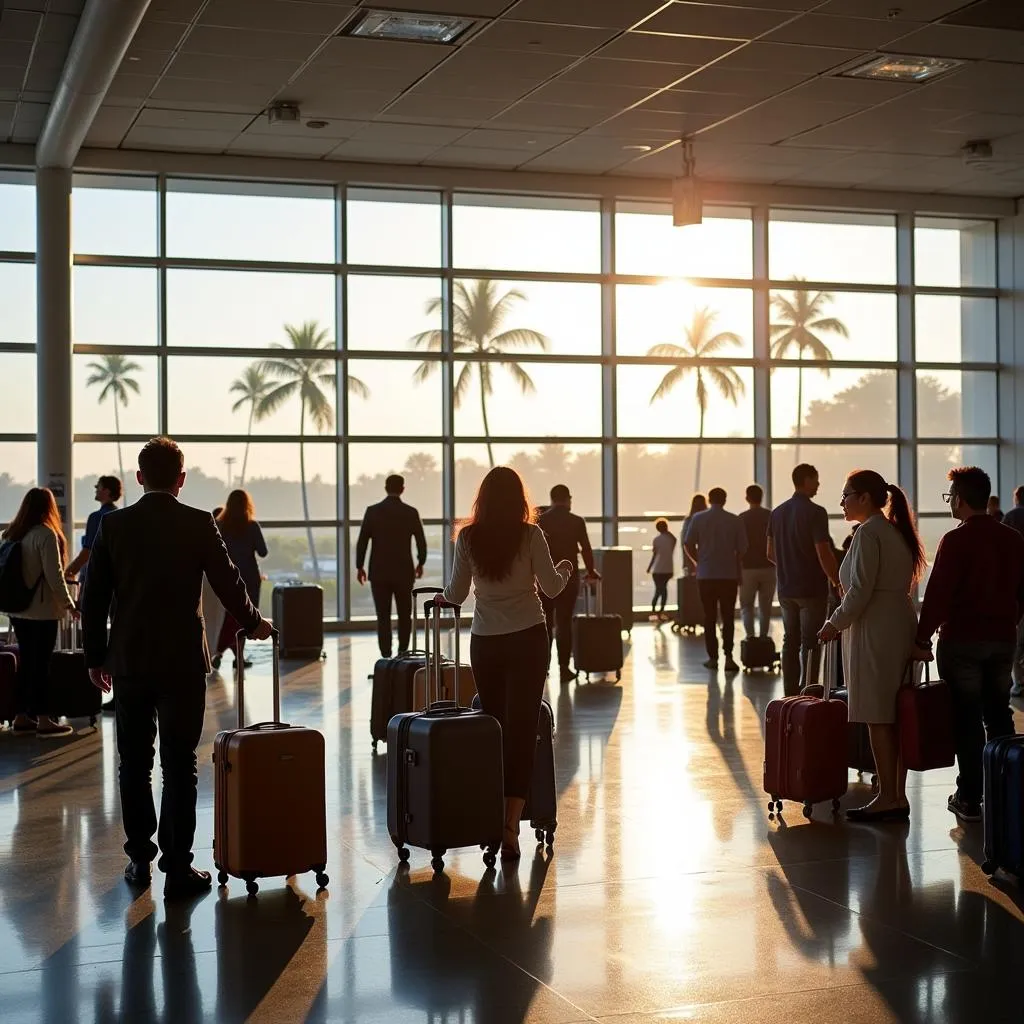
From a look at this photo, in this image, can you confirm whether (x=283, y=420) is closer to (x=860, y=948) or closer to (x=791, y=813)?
(x=791, y=813)

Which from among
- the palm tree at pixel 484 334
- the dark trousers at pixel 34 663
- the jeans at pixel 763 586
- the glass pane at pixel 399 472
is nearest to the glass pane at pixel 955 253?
the palm tree at pixel 484 334

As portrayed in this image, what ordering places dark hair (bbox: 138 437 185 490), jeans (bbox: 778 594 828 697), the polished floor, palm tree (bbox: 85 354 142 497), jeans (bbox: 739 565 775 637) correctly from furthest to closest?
1. palm tree (bbox: 85 354 142 497)
2. jeans (bbox: 739 565 775 637)
3. jeans (bbox: 778 594 828 697)
4. dark hair (bbox: 138 437 185 490)
5. the polished floor

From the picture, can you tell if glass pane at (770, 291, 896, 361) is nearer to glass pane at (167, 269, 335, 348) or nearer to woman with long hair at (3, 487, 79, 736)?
glass pane at (167, 269, 335, 348)

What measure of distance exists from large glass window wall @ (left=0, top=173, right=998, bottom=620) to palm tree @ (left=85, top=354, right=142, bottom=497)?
0.04 metres

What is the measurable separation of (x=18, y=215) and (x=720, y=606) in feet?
30.8

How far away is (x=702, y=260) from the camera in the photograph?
20.4 metres

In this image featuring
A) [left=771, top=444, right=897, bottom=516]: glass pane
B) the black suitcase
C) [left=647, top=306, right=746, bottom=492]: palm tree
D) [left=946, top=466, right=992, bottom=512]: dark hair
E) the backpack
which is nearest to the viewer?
[left=946, top=466, right=992, bottom=512]: dark hair

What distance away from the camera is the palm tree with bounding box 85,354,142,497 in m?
17.6

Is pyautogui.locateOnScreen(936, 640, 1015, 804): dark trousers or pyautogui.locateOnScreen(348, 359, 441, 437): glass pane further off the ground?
pyautogui.locateOnScreen(348, 359, 441, 437): glass pane

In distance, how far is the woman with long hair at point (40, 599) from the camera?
940 cm

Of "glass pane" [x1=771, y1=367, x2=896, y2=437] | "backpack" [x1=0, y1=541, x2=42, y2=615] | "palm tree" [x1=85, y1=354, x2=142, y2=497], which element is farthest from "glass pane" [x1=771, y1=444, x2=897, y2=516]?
"backpack" [x1=0, y1=541, x2=42, y2=615]

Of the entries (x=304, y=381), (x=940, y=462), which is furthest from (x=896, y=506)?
(x=940, y=462)

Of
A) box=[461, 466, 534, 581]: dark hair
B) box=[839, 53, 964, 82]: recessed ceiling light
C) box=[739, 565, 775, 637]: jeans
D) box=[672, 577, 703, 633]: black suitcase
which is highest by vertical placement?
box=[839, 53, 964, 82]: recessed ceiling light

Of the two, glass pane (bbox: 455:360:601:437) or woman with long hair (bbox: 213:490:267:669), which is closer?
woman with long hair (bbox: 213:490:267:669)
